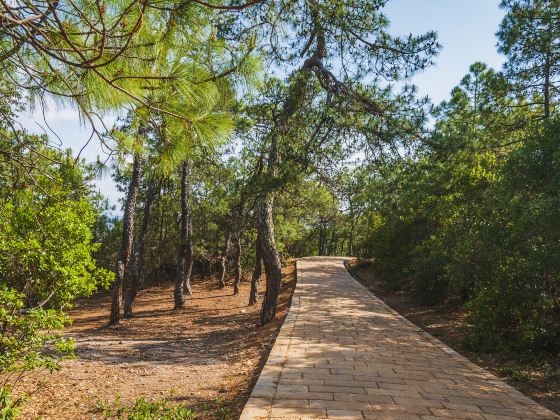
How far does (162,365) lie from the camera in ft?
23.5

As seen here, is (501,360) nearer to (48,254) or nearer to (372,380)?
(372,380)

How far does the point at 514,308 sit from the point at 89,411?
717 cm

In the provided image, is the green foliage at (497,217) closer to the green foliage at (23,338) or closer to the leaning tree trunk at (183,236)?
the green foliage at (23,338)

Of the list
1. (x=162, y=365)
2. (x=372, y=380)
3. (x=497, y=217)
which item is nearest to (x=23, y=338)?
(x=162, y=365)

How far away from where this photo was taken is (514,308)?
22.8 ft

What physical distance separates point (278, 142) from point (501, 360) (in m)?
6.21

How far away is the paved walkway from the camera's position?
12.6ft

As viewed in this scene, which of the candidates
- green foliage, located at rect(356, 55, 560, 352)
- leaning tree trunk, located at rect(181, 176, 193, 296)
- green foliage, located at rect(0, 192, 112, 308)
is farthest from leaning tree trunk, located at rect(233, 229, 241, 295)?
green foliage, located at rect(0, 192, 112, 308)

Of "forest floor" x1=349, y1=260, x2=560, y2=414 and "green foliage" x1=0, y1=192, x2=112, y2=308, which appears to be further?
"green foliage" x1=0, y1=192, x2=112, y2=308

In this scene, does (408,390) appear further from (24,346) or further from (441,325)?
(441,325)

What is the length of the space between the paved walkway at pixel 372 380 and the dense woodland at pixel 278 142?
1.82 m

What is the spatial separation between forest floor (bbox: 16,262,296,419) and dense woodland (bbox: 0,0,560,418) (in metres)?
0.62

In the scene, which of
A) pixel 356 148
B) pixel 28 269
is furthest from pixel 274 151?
pixel 28 269

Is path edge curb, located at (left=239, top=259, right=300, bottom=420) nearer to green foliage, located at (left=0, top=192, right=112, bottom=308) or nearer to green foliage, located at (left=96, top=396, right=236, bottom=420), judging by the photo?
green foliage, located at (left=96, top=396, right=236, bottom=420)
